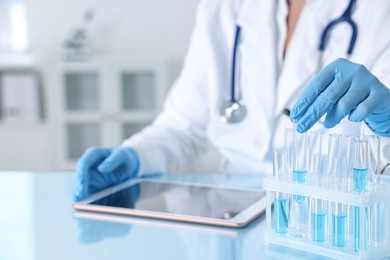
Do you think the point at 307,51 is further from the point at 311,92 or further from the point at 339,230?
the point at 339,230

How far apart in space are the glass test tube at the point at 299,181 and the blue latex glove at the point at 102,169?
478 mm

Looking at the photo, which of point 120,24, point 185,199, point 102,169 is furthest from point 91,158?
point 120,24

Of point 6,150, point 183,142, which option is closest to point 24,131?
point 6,150

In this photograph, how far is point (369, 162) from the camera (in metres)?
0.80

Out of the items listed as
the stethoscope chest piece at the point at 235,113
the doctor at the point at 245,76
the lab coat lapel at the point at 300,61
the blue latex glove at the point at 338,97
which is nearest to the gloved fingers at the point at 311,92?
the blue latex glove at the point at 338,97

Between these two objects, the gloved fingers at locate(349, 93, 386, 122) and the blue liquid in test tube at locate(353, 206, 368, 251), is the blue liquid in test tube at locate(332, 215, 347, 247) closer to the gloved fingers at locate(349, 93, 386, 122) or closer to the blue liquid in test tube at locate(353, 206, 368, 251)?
the blue liquid in test tube at locate(353, 206, 368, 251)

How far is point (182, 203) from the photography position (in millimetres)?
1122

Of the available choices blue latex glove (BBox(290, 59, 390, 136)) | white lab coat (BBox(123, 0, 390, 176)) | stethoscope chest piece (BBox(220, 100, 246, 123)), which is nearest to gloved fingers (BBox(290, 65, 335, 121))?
blue latex glove (BBox(290, 59, 390, 136))

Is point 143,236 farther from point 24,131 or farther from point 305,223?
point 24,131

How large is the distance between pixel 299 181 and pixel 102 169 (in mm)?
546

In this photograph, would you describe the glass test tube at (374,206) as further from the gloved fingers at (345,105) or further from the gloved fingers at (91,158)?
the gloved fingers at (91,158)

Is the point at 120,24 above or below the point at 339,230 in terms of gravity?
above

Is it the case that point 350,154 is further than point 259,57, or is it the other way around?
point 259,57

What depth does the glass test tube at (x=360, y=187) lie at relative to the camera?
30.8 inches
